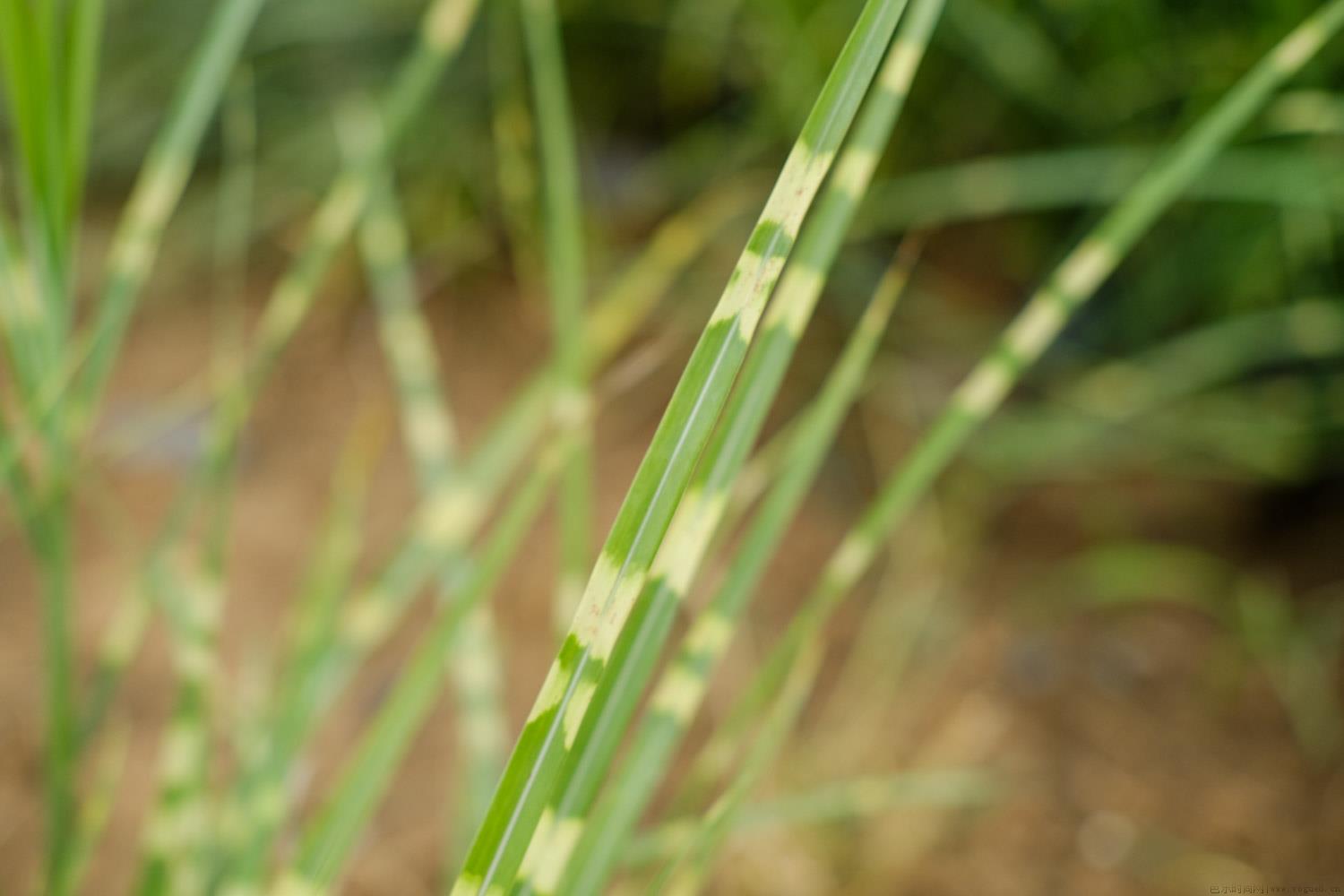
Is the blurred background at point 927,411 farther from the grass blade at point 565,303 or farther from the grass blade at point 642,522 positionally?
the grass blade at point 642,522

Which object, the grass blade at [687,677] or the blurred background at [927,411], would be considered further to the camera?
the blurred background at [927,411]

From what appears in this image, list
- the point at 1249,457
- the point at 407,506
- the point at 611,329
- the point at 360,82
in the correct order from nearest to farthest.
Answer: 1. the point at 611,329
2. the point at 1249,457
3. the point at 407,506
4. the point at 360,82

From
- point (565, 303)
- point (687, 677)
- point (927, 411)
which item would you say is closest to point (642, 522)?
point (687, 677)

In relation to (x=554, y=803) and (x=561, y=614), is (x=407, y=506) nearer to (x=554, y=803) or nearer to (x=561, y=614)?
(x=561, y=614)

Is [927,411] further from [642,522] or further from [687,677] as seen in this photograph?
[642,522]

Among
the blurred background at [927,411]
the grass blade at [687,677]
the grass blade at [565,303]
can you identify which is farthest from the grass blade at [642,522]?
the blurred background at [927,411]

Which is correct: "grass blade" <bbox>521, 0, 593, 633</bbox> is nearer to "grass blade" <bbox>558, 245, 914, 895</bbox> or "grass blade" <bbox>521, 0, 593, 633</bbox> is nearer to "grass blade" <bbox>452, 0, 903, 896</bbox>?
"grass blade" <bbox>558, 245, 914, 895</bbox>

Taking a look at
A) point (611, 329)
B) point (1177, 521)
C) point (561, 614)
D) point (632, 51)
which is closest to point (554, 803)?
point (561, 614)

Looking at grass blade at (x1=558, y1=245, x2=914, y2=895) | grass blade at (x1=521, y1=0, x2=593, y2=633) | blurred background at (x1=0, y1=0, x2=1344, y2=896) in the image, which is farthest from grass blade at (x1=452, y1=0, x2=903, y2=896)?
blurred background at (x1=0, y1=0, x2=1344, y2=896)
